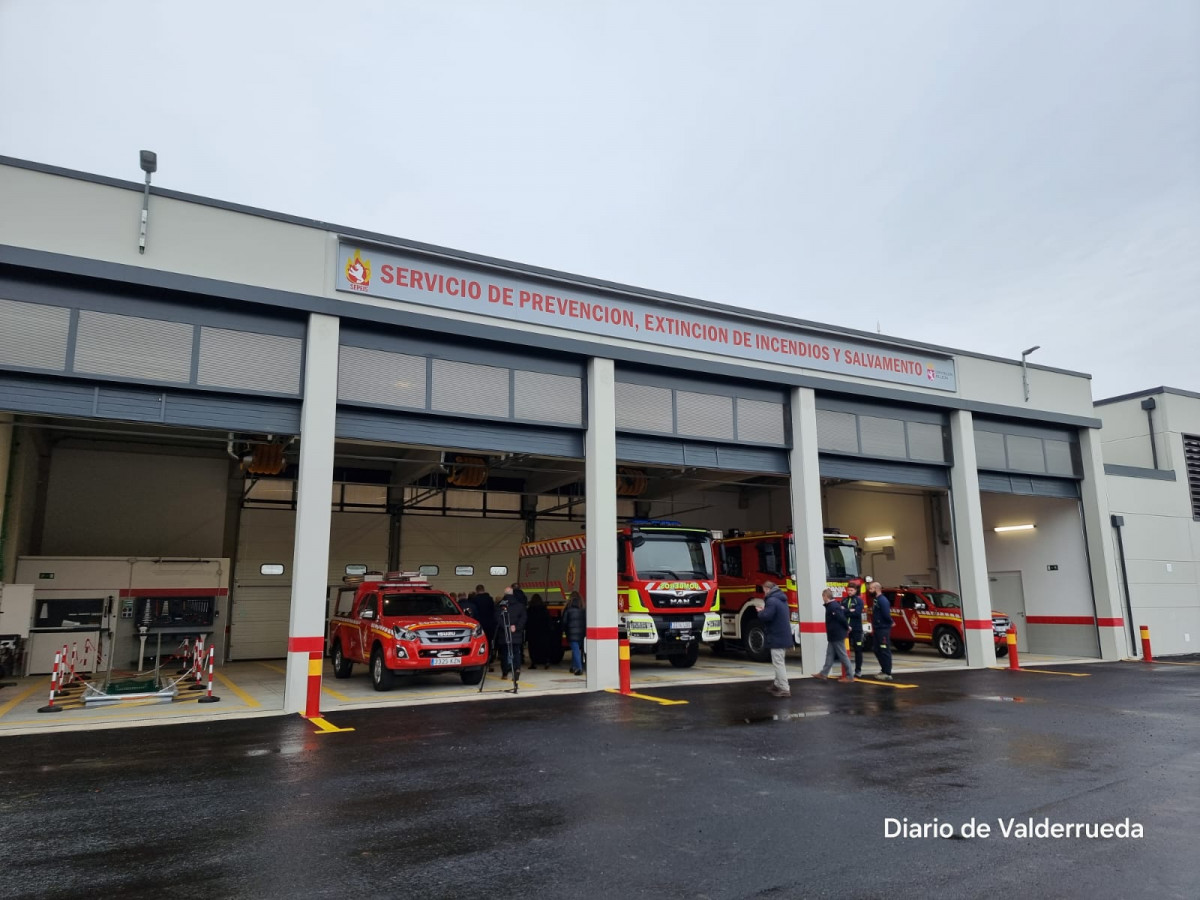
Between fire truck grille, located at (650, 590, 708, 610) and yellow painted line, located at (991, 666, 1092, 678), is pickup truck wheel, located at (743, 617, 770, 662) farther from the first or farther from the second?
yellow painted line, located at (991, 666, 1092, 678)

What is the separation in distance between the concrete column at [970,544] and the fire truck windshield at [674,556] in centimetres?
620

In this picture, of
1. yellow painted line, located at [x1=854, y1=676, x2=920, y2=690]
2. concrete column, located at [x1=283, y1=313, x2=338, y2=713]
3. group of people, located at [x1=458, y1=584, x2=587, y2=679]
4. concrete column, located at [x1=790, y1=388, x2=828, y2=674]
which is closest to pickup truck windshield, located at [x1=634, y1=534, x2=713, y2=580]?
group of people, located at [x1=458, y1=584, x2=587, y2=679]

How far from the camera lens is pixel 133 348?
37.6 feet

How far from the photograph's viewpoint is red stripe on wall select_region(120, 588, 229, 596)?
54.6 feet

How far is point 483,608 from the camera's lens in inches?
665

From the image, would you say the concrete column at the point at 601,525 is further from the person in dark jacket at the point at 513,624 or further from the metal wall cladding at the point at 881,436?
the metal wall cladding at the point at 881,436

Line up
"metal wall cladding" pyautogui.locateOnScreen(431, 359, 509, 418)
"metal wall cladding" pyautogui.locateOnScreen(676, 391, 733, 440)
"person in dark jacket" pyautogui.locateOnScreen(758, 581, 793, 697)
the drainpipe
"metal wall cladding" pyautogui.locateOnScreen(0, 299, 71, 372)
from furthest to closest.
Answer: the drainpipe
"metal wall cladding" pyautogui.locateOnScreen(676, 391, 733, 440)
"metal wall cladding" pyautogui.locateOnScreen(431, 359, 509, 418)
"person in dark jacket" pyautogui.locateOnScreen(758, 581, 793, 697)
"metal wall cladding" pyautogui.locateOnScreen(0, 299, 71, 372)

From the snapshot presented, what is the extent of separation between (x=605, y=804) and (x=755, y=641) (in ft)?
44.2

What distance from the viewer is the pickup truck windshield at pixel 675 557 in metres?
16.7

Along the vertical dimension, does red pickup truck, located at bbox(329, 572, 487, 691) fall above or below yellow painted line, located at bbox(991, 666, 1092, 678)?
above

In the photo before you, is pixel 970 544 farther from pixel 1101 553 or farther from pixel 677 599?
pixel 677 599

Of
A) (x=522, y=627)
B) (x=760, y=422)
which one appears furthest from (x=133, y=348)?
(x=760, y=422)

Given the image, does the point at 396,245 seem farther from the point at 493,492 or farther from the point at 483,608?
the point at 493,492

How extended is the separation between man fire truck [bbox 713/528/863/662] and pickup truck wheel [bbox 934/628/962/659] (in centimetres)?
387
